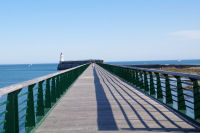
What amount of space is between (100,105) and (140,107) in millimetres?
1362

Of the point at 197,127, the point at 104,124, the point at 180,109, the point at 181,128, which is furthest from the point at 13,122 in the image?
the point at 180,109

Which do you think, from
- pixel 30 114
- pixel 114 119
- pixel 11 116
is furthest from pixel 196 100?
pixel 11 116

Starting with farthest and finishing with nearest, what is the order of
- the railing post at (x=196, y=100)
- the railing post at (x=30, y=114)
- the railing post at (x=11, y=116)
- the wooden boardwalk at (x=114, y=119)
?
the railing post at (x=196, y=100)
the wooden boardwalk at (x=114, y=119)
the railing post at (x=30, y=114)
the railing post at (x=11, y=116)

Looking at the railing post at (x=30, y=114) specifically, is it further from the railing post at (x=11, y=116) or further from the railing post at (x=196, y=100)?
the railing post at (x=196, y=100)

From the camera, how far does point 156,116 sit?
722cm

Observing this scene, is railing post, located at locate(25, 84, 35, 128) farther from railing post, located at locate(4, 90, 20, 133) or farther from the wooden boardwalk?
railing post, located at locate(4, 90, 20, 133)

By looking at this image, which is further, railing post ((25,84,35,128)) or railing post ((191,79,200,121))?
railing post ((191,79,200,121))

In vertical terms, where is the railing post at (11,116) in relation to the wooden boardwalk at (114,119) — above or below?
above

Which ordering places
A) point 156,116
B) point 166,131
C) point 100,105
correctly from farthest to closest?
point 100,105 → point 156,116 → point 166,131

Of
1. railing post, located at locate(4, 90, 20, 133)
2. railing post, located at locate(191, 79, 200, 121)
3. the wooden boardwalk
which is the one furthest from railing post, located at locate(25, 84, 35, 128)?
railing post, located at locate(191, 79, 200, 121)

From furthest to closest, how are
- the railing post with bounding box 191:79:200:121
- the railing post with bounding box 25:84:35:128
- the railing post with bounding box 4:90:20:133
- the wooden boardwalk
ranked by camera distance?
the railing post with bounding box 191:79:200:121 → the wooden boardwalk → the railing post with bounding box 25:84:35:128 → the railing post with bounding box 4:90:20:133

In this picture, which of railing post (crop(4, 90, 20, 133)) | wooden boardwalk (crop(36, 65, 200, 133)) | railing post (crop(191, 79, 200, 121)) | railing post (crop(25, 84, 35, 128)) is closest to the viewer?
railing post (crop(4, 90, 20, 133))

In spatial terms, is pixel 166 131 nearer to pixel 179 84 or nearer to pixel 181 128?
pixel 181 128

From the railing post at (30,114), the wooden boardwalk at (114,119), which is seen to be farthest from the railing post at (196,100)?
the railing post at (30,114)
